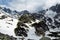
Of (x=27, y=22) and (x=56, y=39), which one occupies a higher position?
(x=27, y=22)

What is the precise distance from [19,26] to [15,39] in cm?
2824

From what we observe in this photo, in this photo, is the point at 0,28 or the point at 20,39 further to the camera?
the point at 0,28

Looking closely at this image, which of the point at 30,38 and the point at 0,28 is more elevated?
the point at 0,28

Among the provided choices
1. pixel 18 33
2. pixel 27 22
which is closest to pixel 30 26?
pixel 27 22

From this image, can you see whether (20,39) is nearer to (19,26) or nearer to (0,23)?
(19,26)

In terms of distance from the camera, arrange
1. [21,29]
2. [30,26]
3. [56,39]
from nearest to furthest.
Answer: [56,39], [21,29], [30,26]

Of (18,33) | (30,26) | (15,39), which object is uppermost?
(30,26)

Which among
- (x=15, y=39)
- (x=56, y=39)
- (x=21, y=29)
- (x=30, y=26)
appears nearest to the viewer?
(x=15, y=39)

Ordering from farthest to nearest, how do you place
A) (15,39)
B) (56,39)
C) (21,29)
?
(21,29) → (56,39) → (15,39)

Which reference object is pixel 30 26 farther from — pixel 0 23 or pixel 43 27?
pixel 0 23

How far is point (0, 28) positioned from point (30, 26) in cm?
2999

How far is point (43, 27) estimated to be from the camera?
193 m

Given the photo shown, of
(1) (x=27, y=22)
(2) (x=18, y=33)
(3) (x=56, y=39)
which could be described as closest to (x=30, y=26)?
(1) (x=27, y=22)

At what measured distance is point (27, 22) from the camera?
19538 cm
